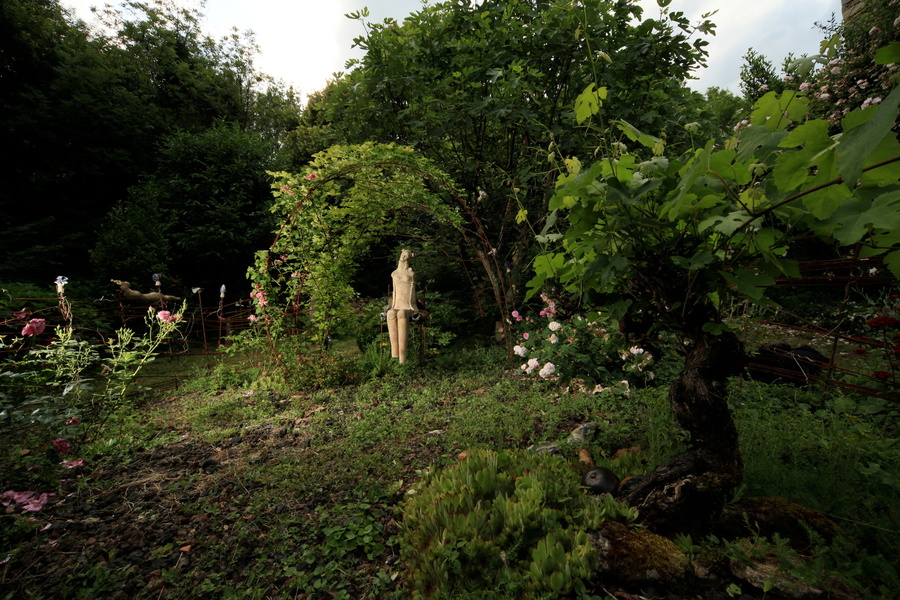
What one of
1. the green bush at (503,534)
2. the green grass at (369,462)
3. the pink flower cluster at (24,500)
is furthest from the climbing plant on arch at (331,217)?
the green bush at (503,534)

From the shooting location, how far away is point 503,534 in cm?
161

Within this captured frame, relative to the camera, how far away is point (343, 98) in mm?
6121

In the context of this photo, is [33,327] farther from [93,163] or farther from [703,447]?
[93,163]

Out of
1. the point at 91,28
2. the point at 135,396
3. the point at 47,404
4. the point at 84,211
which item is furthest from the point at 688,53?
the point at 91,28

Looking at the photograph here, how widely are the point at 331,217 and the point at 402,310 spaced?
63.0 inches

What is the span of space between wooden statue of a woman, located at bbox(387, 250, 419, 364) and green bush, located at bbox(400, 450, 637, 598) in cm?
313

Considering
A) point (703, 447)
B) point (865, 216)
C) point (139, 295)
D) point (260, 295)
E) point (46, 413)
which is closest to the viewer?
point (865, 216)

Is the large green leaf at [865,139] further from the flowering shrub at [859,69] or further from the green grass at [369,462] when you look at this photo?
the flowering shrub at [859,69]

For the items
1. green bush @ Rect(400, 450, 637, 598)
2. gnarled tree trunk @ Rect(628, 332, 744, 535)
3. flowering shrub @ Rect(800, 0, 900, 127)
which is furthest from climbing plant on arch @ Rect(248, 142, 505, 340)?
flowering shrub @ Rect(800, 0, 900, 127)

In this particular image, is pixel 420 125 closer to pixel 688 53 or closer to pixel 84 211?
pixel 688 53

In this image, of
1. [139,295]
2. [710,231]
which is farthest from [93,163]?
[710,231]

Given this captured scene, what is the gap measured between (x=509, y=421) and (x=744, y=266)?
7.33 feet

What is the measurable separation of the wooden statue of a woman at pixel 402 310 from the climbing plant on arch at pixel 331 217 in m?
0.70

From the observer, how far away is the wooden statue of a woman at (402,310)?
5070 millimetres
